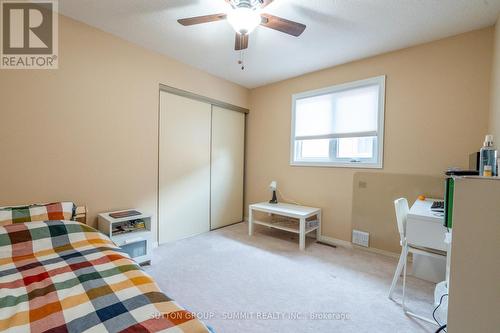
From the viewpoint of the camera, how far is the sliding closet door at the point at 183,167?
294 centimetres

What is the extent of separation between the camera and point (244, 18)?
62.2 inches

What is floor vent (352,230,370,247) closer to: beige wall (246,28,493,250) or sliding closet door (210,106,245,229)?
beige wall (246,28,493,250)

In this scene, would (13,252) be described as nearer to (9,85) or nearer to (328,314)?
(9,85)

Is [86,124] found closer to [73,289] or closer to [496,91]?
[73,289]

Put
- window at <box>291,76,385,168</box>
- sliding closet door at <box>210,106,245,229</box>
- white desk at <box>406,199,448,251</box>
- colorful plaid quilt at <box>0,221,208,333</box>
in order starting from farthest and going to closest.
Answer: sliding closet door at <box>210,106,245,229</box> → window at <box>291,76,385,168</box> → white desk at <box>406,199,448,251</box> → colorful plaid quilt at <box>0,221,208,333</box>

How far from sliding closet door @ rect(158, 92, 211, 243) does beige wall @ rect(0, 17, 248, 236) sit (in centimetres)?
16

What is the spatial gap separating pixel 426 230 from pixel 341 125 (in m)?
1.77

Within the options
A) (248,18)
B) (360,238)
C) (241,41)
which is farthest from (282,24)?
(360,238)

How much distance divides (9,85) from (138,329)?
2314 millimetres

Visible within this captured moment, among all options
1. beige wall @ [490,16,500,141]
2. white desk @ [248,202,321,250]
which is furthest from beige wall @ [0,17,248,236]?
beige wall @ [490,16,500,141]

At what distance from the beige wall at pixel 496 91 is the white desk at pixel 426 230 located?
2.78ft

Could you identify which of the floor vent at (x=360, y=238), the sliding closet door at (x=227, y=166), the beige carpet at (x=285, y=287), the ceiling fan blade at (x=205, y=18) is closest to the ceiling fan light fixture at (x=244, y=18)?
the ceiling fan blade at (x=205, y=18)

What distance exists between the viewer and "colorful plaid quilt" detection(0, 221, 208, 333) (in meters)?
0.84

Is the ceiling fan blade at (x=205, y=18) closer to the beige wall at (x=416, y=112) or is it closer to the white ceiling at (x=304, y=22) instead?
the white ceiling at (x=304, y=22)
